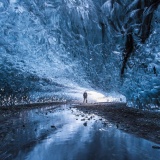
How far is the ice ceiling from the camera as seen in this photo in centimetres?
2936

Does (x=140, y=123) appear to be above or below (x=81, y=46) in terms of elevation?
below

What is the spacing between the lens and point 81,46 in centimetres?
5328

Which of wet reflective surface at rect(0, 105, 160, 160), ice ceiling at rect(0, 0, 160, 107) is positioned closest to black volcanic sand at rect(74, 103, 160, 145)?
wet reflective surface at rect(0, 105, 160, 160)

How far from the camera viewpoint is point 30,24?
4625 centimetres

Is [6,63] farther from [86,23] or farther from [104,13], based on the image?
[104,13]

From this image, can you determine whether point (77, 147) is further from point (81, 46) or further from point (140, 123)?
point (81, 46)

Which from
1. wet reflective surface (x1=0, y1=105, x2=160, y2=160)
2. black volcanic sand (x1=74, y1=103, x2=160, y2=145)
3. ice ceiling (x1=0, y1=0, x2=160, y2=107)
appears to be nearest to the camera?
wet reflective surface (x1=0, y1=105, x2=160, y2=160)

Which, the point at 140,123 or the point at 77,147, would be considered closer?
the point at 77,147

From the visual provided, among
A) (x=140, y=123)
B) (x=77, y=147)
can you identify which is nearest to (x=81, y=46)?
(x=140, y=123)

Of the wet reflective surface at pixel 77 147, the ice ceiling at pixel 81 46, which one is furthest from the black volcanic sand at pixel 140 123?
the ice ceiling at pixel 81 46

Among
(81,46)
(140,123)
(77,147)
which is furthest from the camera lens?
(81,46)

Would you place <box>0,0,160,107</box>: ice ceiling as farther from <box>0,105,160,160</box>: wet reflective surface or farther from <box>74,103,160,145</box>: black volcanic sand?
<box>0,105,160,160</box>: wet reflective surface

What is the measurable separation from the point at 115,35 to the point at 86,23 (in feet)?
22.9

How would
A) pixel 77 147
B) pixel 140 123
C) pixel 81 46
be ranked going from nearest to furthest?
pixel 77 147 → pixel 140 123 → pixel 81 46
